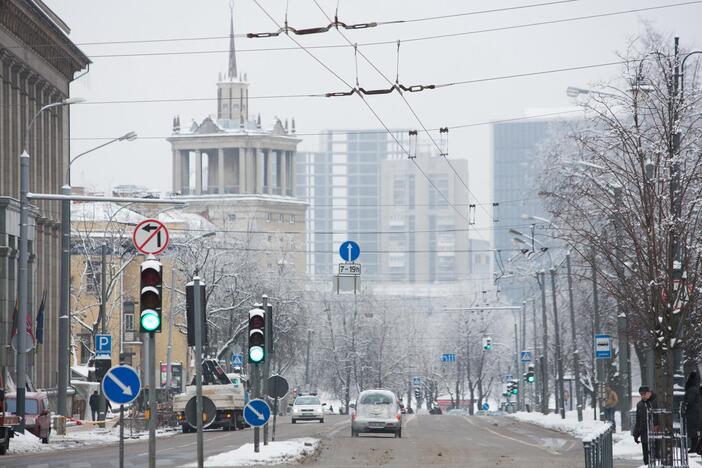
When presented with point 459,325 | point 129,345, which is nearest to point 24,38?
point 129,345

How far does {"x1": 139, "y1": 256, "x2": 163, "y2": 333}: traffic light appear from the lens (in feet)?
72.2

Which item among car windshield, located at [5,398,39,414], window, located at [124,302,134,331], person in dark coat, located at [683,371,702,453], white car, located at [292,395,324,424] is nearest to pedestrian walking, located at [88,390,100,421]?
white car, located at [292,395,324,424]

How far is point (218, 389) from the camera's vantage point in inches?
2493

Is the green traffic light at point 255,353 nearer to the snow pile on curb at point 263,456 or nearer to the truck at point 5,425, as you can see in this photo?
the snow pile on curb at point 263,456

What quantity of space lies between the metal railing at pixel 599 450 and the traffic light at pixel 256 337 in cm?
743

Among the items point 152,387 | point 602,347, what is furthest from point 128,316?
point 152,387

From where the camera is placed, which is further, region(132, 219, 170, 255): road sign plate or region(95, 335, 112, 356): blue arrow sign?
region(95, 335, 112, 356): blue arrow sign

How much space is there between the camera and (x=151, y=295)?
2214 centimetres

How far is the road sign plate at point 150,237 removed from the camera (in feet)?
75.7

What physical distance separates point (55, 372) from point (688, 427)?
4629 centimetres

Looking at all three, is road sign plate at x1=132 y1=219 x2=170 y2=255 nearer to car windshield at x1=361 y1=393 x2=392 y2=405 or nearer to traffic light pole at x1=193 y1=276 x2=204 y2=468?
traffic light pole at x1=193 y1=276 x2=204 y2=468

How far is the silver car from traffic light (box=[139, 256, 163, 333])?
96.0 feet

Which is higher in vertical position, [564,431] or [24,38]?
[24,38]

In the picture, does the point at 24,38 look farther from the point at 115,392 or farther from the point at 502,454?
the point at 115,392
